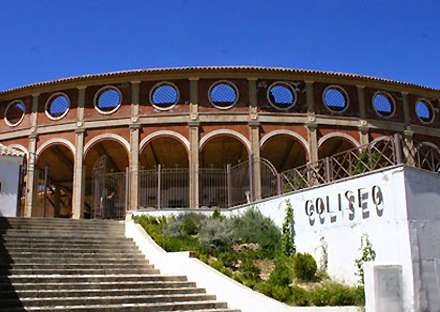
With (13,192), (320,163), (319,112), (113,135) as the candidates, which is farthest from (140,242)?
(319,112)

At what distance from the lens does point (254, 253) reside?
1381 centimetres

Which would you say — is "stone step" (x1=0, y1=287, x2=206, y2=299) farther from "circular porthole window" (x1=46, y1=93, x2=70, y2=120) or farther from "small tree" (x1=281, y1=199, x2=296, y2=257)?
"circular porthole window" (x1=46, y1=93, x2=70, y2=120)

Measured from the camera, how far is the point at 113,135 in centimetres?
2580

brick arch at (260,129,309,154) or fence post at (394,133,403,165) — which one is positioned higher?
brick arch at (260,129,309,154)

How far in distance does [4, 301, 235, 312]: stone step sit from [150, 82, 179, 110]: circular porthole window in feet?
52.8

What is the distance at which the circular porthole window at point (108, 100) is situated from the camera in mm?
26206

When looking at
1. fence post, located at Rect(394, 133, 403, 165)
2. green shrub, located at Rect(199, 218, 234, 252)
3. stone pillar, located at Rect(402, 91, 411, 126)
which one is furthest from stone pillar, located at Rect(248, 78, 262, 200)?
fence post, located at Rect(394, 133, 403, 165)

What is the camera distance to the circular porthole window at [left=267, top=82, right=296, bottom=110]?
85.9 feet

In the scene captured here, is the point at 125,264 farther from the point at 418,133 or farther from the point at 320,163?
the point at 418,133

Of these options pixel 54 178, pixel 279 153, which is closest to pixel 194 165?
pixel 279 153

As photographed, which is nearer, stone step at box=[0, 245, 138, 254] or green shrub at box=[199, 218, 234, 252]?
stone step at box=[0, 245, 138, 254]

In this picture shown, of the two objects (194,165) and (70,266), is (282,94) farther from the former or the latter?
(70,266)

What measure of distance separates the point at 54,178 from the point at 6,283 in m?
22.9

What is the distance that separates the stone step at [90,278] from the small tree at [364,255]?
12.5ft
